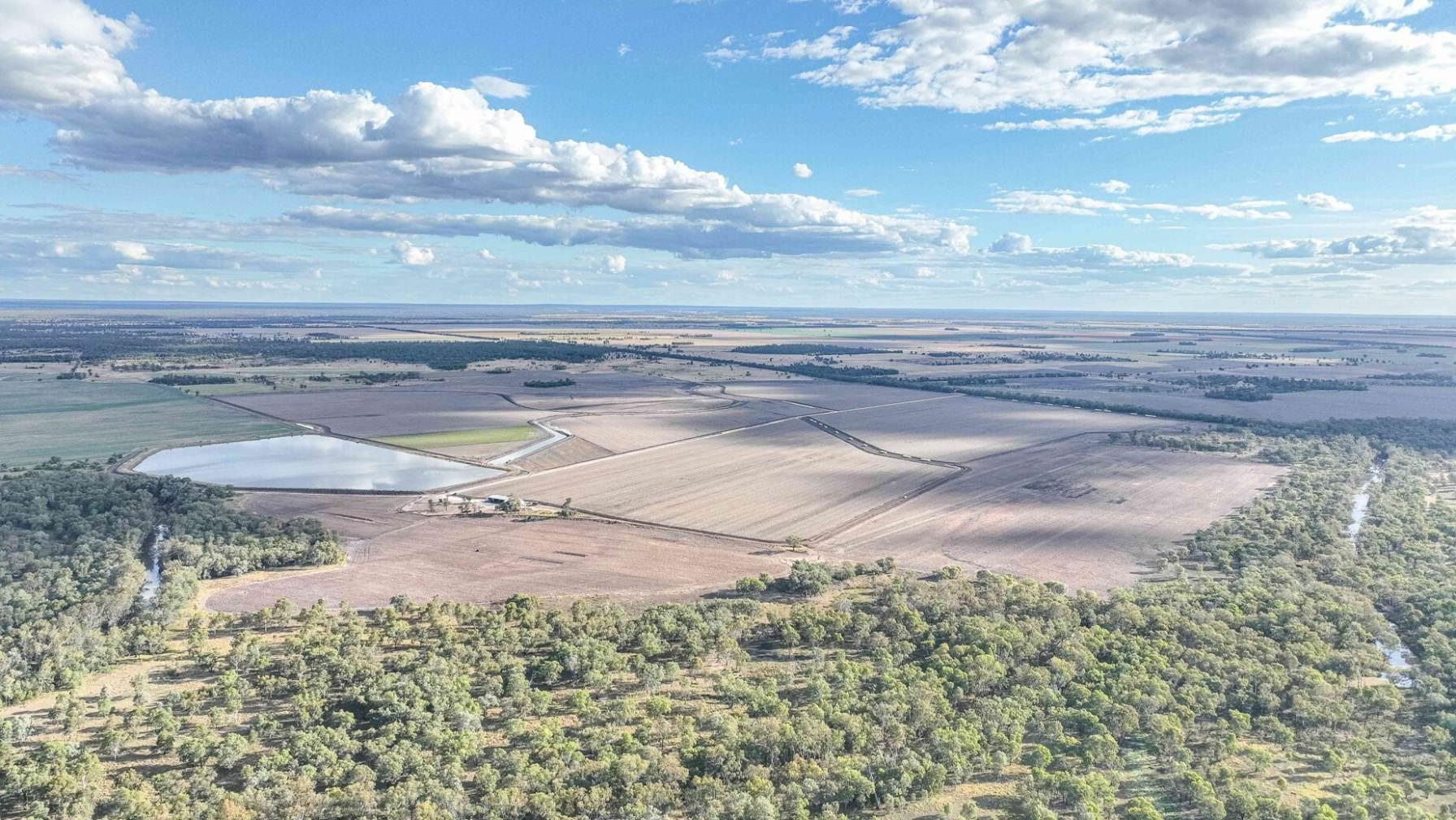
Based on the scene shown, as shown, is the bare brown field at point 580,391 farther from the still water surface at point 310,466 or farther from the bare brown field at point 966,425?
the still water surface at point 310,466

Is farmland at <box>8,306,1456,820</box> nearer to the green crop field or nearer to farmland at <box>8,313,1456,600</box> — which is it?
farmland at <box>8,313,1456,600</box>

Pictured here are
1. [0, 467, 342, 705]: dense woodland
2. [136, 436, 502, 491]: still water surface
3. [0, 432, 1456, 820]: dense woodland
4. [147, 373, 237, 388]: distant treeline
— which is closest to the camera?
[0, 432, 1456, 820]: dense woodland

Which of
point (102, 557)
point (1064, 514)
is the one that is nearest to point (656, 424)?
point (1064, 514)

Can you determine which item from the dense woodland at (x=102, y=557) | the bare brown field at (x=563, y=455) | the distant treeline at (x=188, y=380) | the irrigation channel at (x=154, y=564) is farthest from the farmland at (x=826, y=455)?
the irrigation channel at (x=154, y=564)

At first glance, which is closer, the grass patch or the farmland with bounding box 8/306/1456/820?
the farmland with bounding box 8/306/1456/820

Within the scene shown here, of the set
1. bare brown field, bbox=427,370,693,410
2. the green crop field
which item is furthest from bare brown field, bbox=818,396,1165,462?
the green crop field

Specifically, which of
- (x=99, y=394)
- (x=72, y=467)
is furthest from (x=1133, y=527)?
(x=99, y=394)

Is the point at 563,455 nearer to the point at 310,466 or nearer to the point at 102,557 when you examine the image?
the point at 310,466
